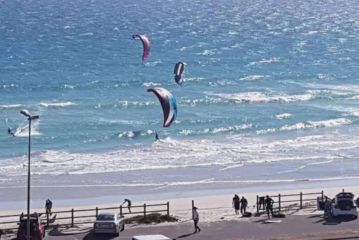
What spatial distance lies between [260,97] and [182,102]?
6600 mm

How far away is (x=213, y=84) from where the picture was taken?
8431cm

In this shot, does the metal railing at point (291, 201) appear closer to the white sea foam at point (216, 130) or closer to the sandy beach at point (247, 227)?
the sandy beach at point (247, 227)

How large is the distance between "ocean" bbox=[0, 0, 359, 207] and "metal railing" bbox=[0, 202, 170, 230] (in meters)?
5.72

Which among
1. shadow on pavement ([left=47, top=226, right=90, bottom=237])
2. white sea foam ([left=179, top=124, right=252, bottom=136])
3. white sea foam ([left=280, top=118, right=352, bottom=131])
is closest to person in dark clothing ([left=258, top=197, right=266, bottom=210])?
shadow on pavement ([left=47, top=226, right=90, bottom=237])

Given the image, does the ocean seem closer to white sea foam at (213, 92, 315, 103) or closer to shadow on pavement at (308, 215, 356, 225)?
white sea foam at (213, 92, 315, 103)

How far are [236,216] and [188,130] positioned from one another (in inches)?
1004

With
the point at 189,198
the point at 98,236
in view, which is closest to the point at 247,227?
the point at 98,236

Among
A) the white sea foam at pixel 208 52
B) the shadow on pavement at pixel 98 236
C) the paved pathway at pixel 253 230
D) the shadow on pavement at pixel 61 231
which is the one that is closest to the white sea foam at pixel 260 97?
the white sea foam at pixel 208 52

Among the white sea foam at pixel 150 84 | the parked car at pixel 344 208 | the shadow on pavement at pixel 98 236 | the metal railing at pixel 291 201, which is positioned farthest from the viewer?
the white sea foam at pixel 150 84

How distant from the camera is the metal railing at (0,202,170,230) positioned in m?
39.5

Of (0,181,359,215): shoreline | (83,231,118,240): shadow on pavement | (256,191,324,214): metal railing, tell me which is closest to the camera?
(83,231,118,240): shadow on pavement

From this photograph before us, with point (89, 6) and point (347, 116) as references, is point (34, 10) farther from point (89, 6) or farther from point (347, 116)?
point (347, 116)

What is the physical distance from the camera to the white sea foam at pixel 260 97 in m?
77.4

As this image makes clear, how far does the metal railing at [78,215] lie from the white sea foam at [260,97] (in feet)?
108
